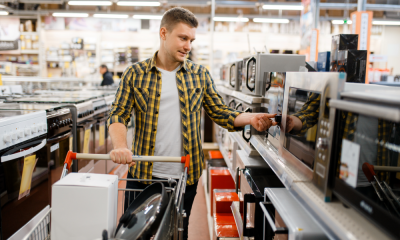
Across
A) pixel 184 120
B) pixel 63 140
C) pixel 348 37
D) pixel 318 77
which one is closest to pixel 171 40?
pixel 184 120

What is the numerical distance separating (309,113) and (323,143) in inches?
7.9

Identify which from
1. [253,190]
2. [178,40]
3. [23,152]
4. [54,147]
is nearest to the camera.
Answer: [253,190]

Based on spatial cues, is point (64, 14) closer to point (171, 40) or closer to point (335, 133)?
point (171, 40)

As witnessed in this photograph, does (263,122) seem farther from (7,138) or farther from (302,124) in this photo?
(7,138)

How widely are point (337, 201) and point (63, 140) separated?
2.61m

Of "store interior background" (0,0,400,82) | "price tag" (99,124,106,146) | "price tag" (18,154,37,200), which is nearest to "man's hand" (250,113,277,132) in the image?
"price tag" (18,154,37,200)

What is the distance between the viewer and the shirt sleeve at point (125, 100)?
6.01 ft

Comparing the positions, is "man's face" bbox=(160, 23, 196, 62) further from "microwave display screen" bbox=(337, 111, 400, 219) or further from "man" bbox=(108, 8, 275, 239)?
"microwave display screen" bbox=(337, 111, 400, 219)

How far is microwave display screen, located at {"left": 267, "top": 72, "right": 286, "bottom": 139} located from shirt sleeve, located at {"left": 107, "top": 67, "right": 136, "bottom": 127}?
875 mm

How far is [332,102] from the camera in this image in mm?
934

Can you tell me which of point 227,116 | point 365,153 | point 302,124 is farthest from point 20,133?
point 365,153

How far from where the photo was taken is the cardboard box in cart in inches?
48.1

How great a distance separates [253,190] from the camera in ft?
5.17

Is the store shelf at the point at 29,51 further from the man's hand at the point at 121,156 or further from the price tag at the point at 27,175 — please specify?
the man's hand at the point at 121,156
